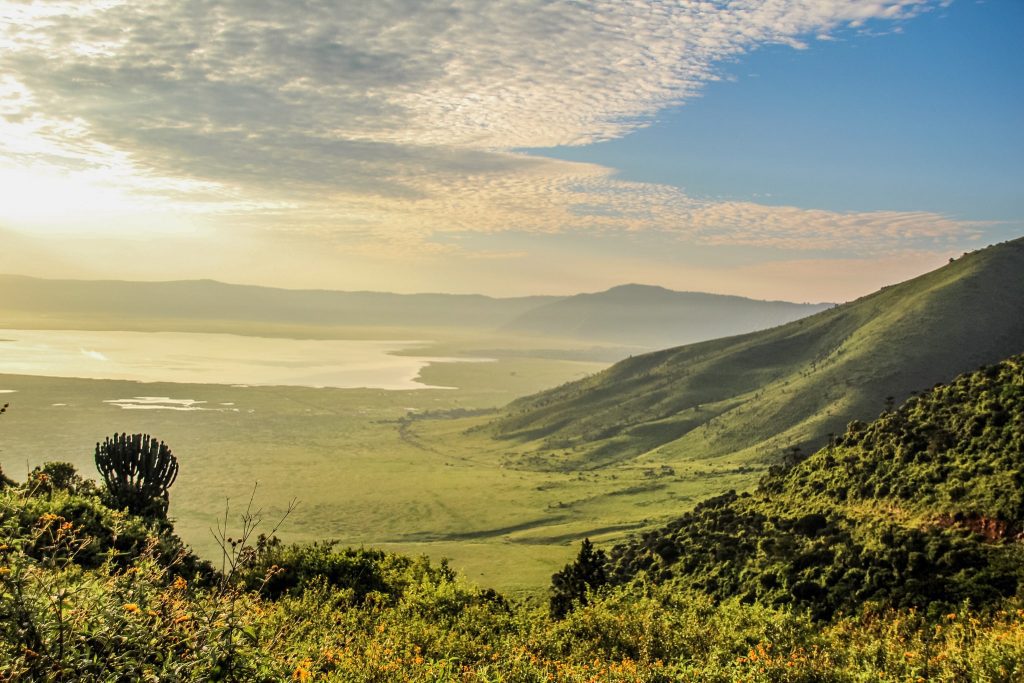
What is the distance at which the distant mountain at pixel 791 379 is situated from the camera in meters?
83.2

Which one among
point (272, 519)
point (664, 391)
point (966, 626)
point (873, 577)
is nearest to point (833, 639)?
point (966, 626)

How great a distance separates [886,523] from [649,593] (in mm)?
9561

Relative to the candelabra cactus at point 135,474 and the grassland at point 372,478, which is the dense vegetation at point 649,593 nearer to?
the candelabra cactus at point 135,474

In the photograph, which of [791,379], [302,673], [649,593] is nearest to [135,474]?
[649,593]

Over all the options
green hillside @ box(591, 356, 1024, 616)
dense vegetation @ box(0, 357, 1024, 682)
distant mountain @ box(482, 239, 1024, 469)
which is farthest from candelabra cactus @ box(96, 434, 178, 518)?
distant mountain @ box(482, 239, 1024, 469)

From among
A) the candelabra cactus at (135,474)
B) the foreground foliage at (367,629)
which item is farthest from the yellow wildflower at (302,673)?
the candelabra cactus at (135,474)

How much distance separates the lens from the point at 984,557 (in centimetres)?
2227

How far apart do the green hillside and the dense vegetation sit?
10cm

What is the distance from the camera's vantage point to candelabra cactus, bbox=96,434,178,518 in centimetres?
2792

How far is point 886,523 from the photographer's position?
27.3 meters

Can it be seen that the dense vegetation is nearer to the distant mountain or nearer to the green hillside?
the green hillside

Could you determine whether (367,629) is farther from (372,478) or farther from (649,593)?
(372,478)

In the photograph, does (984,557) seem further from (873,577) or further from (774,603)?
(774,603)

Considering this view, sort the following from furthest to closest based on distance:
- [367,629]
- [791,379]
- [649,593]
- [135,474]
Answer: [791,379], [649,593], [135,474], [367,629]
